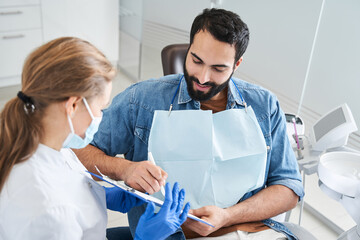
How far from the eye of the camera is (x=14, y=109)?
34.3 inches

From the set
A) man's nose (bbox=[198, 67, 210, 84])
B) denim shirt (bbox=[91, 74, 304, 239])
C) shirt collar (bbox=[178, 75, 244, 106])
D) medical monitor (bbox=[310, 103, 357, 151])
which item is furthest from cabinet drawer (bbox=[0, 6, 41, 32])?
medical monitor (bbox=[310, 103, 357, 151])

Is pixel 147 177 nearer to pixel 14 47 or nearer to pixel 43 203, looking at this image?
pixel 43 203

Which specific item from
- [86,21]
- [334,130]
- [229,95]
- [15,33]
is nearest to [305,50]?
[334,130]

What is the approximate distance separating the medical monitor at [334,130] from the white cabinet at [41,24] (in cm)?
228

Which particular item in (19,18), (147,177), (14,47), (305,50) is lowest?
(14,47)

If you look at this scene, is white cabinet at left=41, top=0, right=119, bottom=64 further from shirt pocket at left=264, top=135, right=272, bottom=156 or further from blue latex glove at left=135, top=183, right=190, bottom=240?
blue latex glove at left=135, top=183, right=190, bottom=240

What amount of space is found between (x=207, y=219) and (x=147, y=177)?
0.24 m

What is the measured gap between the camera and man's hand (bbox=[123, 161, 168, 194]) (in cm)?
110

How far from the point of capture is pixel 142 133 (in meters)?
1.37

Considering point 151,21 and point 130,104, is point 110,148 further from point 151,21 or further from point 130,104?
point 151,21

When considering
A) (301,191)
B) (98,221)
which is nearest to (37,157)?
(98,221)

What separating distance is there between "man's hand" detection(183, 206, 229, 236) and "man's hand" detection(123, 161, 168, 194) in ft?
0.58

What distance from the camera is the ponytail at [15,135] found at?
2.84 feet

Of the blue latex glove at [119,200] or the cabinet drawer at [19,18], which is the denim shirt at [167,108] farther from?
the cabinet drawer at [19,18]
